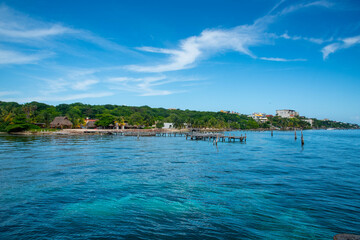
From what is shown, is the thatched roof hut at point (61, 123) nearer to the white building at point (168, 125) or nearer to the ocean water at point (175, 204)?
the white building at point (168, 125)

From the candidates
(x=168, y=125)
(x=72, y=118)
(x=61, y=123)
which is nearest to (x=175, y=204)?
(x=61, y=123)

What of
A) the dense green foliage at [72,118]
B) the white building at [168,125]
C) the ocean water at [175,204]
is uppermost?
the dense green foliage at [72,118]

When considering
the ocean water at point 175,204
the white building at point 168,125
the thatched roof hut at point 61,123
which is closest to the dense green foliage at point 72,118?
the thatched roof hut at point 61,123

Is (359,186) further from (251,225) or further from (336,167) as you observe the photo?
(251,225)

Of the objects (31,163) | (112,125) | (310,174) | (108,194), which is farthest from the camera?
(112,125)

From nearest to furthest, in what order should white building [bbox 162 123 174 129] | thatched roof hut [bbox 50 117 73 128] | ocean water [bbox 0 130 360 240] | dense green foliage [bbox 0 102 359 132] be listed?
1. ocean water [bbox 0 130 360 240]
2. dense green foliage [bbox 0 102 359 132]
3. thatched roof hut [bbox 50 117 73 128]
4. white building [bbox 162 123 174 129]

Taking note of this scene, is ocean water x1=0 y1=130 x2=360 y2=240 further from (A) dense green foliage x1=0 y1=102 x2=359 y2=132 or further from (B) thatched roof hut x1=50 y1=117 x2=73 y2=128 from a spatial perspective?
(B) thatched roof hut x1=50 y1=117 x2=73 y2=128

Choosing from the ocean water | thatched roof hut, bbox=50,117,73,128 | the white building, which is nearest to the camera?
the ocean water

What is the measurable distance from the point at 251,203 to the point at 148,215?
5812 millimetres

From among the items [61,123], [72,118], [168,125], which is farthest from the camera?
[168,125]

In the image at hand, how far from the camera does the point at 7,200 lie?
12961mm

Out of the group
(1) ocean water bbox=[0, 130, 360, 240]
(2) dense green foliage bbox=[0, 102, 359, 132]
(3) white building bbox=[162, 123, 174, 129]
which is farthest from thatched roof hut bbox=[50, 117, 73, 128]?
(1) ocean water bbox=[0, 130, 360, 240]

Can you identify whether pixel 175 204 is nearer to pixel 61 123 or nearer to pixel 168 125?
pixel 61 123

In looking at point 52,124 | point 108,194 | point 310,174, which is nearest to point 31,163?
point 108,194
